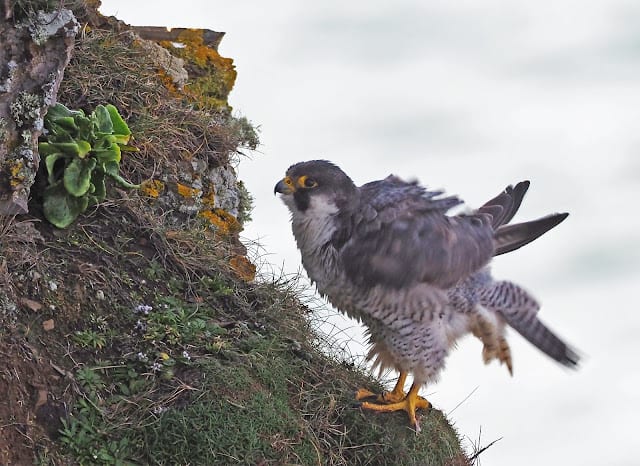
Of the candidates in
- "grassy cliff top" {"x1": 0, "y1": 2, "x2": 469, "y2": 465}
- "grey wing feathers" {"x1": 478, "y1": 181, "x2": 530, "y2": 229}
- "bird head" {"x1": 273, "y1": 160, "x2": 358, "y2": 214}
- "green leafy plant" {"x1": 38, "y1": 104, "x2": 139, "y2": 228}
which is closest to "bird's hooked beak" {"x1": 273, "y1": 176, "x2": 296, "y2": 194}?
"bird head" {"x1": 273, "y1": 160, "x2": 358, "y2": 214}

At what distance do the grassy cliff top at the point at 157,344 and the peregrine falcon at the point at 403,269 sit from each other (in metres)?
0.37

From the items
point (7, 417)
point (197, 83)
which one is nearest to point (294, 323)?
Result: point (7, 417)

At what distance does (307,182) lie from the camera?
18.6 ft

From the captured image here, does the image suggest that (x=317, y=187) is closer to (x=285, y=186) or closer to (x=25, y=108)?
(x=285, y=186)

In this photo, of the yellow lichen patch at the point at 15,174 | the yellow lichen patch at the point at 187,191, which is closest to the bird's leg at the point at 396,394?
the yellow lichen patch at the point at 187,191

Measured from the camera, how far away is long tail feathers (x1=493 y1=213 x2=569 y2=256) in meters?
6.21

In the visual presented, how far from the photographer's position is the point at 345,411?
586 cm

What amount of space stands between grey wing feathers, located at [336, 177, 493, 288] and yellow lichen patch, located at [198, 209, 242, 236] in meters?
1.61

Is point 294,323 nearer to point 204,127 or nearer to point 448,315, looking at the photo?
point 448,315

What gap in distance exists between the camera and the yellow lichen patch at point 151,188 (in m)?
6.66

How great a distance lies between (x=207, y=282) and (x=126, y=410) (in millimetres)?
1160

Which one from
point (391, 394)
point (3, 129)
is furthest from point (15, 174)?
point (391, 394)

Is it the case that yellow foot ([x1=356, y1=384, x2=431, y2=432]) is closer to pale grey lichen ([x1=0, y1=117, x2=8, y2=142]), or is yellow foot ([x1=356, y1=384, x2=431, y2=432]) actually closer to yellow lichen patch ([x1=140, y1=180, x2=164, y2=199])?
yellow lichen patch ([x1=140, y1=180, x2=164, y2=199])

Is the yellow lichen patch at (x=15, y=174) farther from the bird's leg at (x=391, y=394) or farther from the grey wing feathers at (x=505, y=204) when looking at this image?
the grey wing feathers at (x=505, y=204)
